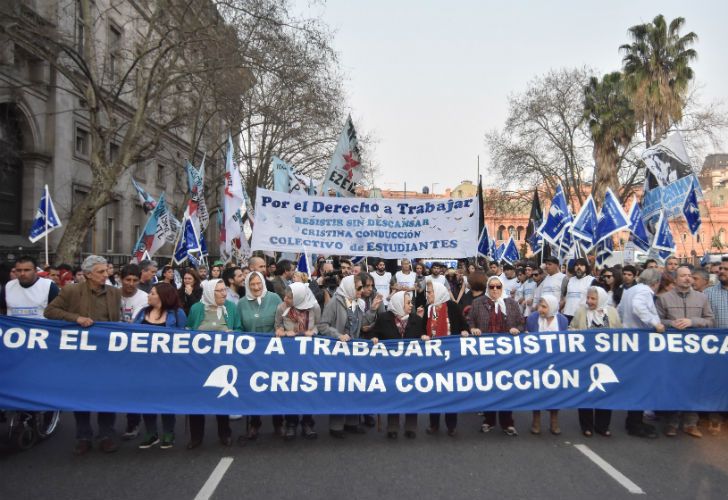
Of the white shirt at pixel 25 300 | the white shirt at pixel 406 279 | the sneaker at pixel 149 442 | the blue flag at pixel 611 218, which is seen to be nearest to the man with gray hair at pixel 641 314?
the blue flag at pixel 611 218

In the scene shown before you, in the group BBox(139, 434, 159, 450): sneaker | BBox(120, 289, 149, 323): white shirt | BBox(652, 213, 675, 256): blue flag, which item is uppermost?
BBox(652, 213, 675, 256): blue flag

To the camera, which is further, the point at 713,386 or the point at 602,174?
the point at 602,174

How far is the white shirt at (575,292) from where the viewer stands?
9180 millimetres

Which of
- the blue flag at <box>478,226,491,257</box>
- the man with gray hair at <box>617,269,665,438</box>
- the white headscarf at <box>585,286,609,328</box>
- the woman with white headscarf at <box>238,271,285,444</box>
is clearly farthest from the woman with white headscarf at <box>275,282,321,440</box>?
the blue flag at <box>478,226,491,257</box>

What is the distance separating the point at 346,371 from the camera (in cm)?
631

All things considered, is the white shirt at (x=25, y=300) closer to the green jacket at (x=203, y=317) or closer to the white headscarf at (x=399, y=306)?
the green jacket at (x=203, y=317)

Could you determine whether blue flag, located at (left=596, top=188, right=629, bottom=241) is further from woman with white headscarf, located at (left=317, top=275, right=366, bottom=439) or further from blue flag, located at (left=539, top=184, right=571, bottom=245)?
woman with white headscarf, located at (left=317, top=275, right=366, bottom=439)

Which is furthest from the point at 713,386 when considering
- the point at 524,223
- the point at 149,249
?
the point at 524,223

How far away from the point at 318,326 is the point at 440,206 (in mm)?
2928

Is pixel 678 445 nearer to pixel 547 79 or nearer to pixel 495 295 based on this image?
pixel 495 295

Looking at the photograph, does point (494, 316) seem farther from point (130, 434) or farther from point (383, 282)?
point (383, 282)

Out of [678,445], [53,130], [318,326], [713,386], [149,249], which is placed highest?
[53,130]

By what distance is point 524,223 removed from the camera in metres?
87.8

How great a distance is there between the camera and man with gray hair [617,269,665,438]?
6.55 metres
